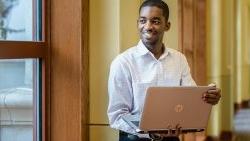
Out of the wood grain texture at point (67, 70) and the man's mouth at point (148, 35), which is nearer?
the man's mouth at point (148, 35)

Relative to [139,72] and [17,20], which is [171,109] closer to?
[139,72]

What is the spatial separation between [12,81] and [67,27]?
394 millimetres

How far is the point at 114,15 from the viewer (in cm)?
241

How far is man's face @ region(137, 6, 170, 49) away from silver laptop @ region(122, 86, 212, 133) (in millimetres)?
354

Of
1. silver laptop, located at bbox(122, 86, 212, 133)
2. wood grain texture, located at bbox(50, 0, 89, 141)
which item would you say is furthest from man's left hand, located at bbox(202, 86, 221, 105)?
wood grain texture, located at bbox(50, 0, 89, 141)

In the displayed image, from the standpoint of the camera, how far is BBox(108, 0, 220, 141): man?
202 centimetres

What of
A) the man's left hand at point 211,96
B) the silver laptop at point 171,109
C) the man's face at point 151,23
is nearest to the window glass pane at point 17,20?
the man's face at point 151,23

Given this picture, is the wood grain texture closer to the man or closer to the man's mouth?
the man

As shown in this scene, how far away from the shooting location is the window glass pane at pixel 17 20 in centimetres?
196

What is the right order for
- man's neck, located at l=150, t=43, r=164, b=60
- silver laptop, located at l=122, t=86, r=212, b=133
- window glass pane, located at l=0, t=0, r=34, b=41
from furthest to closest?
1. man's neck, located at l=150, t=43, r=164, b=60
2. window glass pane, located at l=0, t=0, r=34, b=41
3. silver laptop, located at l=122, t=86, r=212, b=133

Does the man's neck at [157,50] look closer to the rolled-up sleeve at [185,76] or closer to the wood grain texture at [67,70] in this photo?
the rolled-up sleeve at [185,76]

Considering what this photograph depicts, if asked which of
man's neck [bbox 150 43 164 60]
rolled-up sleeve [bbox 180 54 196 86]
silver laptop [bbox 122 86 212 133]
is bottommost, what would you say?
silver laptop [bbox 122 86 212 133]

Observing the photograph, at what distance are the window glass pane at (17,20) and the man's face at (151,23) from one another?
1.84ft

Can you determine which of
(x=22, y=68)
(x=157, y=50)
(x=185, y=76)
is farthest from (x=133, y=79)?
(x=22, y=68)
